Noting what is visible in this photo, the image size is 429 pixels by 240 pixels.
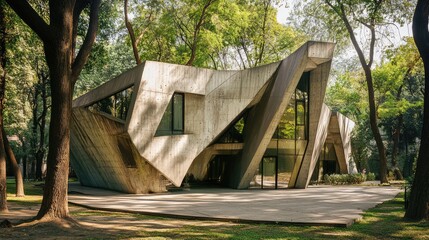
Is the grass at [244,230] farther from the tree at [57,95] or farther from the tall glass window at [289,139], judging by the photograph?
the tall glass window at [289,139]

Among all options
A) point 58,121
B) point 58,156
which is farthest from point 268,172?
point 58,121

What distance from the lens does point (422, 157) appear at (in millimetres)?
11594

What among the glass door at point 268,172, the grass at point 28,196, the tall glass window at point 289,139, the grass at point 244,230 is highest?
the tall glass window at point 289,139

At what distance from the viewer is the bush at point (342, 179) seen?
31578mm

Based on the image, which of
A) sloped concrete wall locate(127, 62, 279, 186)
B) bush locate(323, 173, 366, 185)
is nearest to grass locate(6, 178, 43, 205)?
sloped concrete wall locate(127, 62, 279, 186)

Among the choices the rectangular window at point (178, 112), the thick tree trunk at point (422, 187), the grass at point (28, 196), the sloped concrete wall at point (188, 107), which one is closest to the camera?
the thick tree trunk at point (422, 187)

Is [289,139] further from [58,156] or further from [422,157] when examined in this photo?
[58,156]

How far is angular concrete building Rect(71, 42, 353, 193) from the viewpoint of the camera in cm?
2052

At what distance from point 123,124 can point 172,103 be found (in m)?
2.75

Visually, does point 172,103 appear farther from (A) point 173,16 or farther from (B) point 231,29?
(B) point 231,29

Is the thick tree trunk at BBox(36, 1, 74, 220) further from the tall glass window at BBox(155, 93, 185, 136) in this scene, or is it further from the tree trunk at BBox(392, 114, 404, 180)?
the tree trunk at BBox(392, 114, 404, 180)

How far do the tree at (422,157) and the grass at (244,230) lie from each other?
1.32 ft

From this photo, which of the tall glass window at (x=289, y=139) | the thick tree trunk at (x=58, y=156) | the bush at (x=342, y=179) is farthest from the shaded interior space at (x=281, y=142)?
the thick tree trunk at (x=58, y=156)

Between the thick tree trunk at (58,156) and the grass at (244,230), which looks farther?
the thick tree trunk at (58,156)
